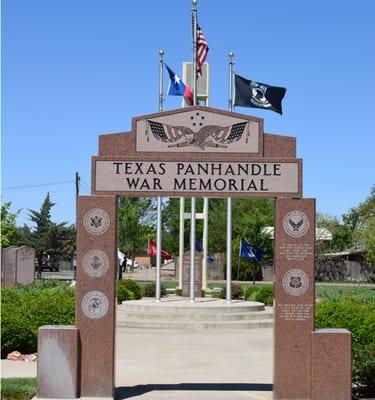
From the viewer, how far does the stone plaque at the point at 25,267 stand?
125 feet

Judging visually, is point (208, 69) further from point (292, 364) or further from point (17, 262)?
point (292, 364)

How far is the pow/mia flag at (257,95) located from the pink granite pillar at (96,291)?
41.7 ft

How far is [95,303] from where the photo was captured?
1035cm

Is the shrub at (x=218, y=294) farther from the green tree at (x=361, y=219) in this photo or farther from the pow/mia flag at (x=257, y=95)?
the green tree at (x=361, y=219)

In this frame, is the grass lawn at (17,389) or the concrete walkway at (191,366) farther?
the concrete walkway at (191,366)

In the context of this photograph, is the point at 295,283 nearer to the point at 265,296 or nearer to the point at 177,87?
the point at 177,87

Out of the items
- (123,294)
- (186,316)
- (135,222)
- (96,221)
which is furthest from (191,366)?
(135,222)

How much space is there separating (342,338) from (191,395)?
220 cm

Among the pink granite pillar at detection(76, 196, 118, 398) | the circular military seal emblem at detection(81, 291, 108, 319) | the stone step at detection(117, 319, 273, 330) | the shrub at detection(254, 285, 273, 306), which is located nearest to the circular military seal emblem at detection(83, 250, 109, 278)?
the pink granite pillar at detection(76, 196, 118, 398)

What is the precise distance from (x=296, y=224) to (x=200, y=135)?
1799 millimetres

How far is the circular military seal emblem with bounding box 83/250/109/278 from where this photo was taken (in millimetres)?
10383

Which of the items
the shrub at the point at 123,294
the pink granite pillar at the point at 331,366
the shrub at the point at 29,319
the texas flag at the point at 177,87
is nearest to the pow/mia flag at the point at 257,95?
the texas flag at the point at 177,87

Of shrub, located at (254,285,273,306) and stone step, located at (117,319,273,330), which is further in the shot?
shrub, located at (254,285,273,306)

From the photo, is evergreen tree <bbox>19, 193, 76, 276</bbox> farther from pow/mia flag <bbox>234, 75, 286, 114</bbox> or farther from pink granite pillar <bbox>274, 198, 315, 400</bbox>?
pink granite pillar <bbox>274, 198, 315, 400</bbox>
